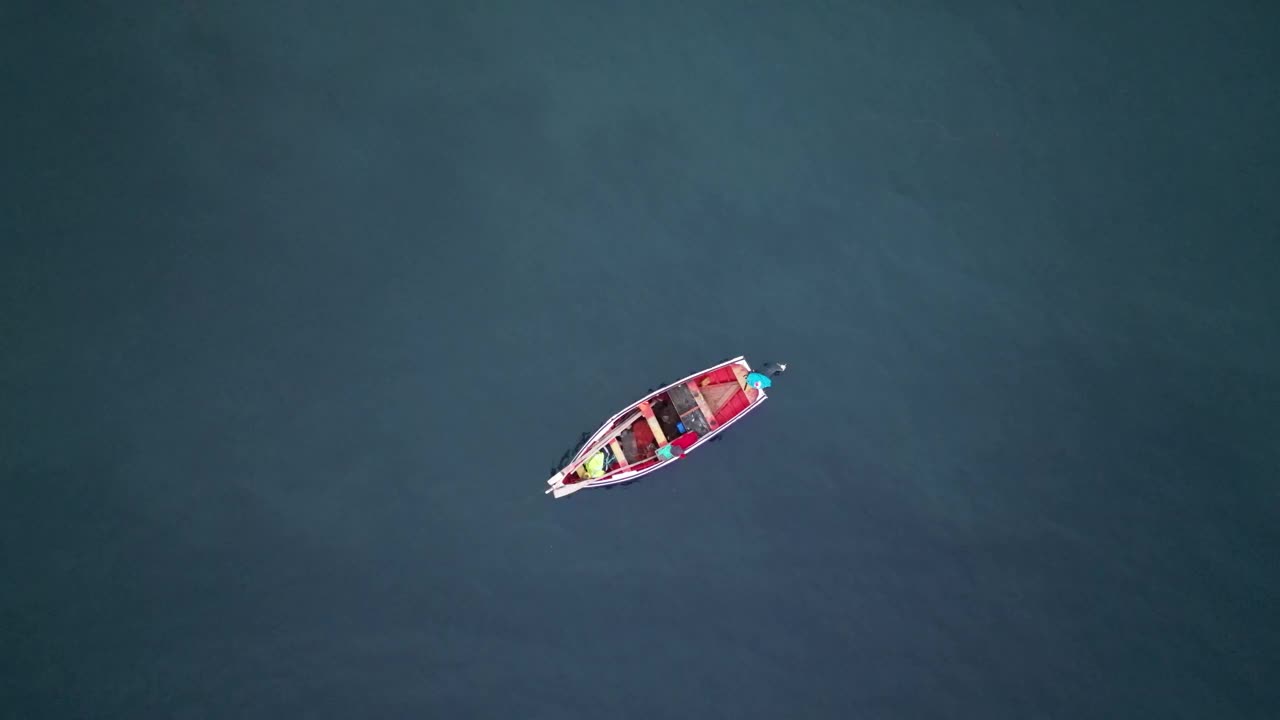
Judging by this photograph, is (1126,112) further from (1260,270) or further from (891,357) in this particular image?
(891,357)

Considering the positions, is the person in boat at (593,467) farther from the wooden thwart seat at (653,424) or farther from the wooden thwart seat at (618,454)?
the wooden thwart seat at (653,424)

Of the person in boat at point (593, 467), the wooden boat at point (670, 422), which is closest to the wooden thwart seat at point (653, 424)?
the wooden boat at point (670, 422)

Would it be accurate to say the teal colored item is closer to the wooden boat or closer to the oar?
the wooden boat

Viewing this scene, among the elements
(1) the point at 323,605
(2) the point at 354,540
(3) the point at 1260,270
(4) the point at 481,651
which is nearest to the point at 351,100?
(2) the point at 354,540

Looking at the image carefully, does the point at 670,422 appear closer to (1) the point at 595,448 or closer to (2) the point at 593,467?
(1) the point at 595,448

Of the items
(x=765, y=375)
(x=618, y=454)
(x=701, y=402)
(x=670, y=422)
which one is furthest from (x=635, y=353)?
(x=765, y=375)

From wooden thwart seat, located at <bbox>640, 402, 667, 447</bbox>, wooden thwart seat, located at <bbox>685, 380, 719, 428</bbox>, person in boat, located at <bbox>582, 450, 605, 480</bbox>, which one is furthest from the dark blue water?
wooden thwart seat, located at <bbox>685, 380, 719, 428</bbox>
